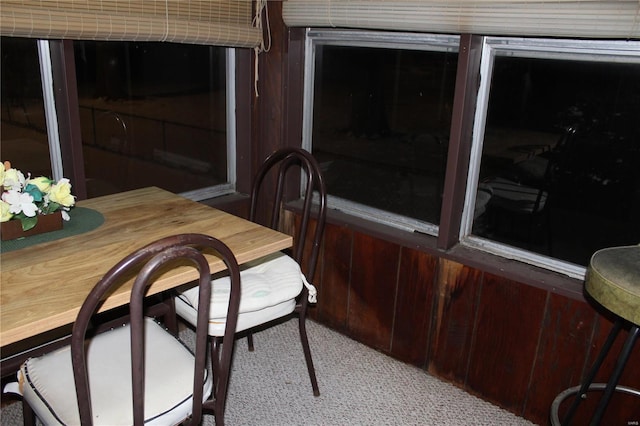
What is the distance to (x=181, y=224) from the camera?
1.59 meters

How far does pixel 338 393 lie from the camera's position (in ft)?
6.44

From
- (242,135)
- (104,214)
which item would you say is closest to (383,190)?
(242,135)

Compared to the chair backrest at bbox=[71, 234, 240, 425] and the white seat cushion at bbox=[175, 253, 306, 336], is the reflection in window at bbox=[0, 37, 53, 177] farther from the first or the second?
the chair backrest at bbox=[71, 234, 240, 425]

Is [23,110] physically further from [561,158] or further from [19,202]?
[561,158]

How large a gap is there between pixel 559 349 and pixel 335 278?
97cm

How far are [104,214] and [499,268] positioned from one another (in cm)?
137

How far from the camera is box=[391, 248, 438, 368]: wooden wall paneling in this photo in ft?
6.55

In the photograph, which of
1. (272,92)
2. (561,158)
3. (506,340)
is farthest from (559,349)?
(272,92)

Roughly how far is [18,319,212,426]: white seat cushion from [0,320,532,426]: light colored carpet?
Result: 1.97 ft

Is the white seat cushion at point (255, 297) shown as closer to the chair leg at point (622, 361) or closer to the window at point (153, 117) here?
the window at point (153, 117)

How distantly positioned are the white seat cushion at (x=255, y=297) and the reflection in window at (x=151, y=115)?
0.70 meters

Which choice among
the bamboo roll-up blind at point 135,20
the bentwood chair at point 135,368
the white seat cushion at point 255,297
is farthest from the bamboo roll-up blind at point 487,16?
the bentwood chair at point 135,368

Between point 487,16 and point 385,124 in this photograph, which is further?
point 385,124

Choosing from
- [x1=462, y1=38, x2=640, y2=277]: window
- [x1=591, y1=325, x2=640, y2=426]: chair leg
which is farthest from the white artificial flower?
[x1=591, y1=325, x2=640, y2=426]: chair leg
